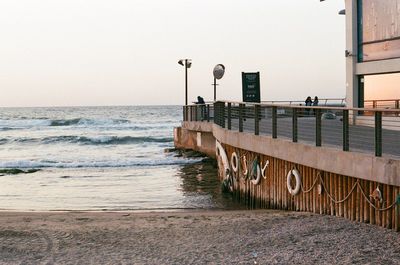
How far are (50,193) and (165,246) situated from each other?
43.0 ft

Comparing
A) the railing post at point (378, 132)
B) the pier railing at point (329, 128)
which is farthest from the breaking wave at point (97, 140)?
the railing post at point (378, 132)

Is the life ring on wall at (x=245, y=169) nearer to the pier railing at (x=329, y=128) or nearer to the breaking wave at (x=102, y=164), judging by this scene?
the pier railing at (x=329, y=128)

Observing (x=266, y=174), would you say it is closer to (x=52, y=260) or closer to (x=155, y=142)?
(x=52, y=260)

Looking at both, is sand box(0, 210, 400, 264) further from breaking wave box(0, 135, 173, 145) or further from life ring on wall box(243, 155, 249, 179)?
breaking wave box(0, 135, 173, 145)

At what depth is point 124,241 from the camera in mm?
11781

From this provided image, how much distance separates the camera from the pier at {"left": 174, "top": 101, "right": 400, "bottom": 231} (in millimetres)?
10719

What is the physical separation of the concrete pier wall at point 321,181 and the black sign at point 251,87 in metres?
9.66

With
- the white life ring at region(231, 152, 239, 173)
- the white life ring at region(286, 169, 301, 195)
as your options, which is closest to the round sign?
the white life ring at region(231, 152, 239, 173)

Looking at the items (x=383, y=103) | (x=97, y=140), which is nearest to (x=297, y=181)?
(x=383, y=103)

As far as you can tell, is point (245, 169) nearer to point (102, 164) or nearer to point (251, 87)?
point (251, 87)

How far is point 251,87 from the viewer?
29.1 m

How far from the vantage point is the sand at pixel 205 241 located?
9.63 m

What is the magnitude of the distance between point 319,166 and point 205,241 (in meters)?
2.99

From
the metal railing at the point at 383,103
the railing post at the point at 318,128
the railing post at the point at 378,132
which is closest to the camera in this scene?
the railing post at the point at 378,132
